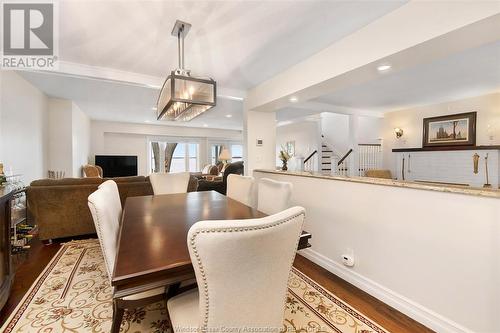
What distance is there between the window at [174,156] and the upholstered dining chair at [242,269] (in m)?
8.16

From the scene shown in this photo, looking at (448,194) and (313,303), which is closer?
(448,194)

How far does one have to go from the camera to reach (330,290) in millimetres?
2020

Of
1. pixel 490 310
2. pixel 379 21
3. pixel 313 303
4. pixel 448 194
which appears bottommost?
pixel 313 303

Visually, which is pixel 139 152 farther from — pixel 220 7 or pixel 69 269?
pixel 220 7

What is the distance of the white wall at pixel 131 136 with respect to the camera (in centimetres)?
712

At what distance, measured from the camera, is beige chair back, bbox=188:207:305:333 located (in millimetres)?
717

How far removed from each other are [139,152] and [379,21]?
7.83 meters

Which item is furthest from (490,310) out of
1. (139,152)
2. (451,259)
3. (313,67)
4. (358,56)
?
Result: (139,152)

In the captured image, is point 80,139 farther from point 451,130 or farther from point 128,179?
point 451,130

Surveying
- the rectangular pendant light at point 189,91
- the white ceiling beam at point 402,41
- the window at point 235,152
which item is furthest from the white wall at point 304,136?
the rectangular pendant light at point 189,91

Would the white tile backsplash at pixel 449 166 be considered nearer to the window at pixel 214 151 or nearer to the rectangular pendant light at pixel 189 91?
the rectangular pendant light at pixel 189 91

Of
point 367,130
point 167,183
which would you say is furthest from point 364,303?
point 367,130

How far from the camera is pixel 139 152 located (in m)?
7.91

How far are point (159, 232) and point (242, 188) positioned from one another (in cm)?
131
